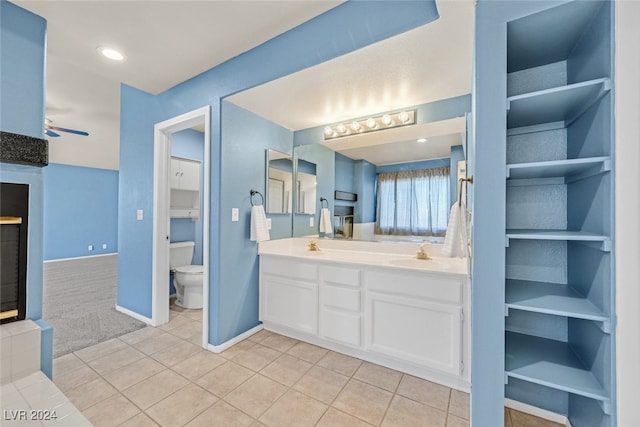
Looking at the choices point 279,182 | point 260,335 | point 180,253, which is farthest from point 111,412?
point 180,253

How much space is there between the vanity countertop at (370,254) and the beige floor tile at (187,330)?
100 cm

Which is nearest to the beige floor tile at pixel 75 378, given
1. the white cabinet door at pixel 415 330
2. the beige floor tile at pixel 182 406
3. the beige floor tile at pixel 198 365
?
the beige floor tile at pixel 198 365

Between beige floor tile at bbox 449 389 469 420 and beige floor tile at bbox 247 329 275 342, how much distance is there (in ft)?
5.17

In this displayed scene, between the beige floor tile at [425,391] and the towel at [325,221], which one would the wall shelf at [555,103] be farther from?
the towel at [325,221]

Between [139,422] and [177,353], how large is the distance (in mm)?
776

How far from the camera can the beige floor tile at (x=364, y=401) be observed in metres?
1.55

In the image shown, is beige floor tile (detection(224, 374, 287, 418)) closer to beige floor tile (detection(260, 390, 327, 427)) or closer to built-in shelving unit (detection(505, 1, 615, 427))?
beige floor tile (detection(260, 390, 327, 427))

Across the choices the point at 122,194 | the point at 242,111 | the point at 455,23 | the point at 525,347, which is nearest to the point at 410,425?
the point at 525,347

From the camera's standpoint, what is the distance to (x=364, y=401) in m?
1.66

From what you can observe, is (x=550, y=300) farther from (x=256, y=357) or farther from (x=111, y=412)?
(x=111, y=412)

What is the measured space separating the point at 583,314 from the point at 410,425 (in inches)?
40.7

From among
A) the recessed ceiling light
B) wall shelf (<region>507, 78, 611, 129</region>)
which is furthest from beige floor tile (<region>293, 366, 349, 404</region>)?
the recessed ceiling light

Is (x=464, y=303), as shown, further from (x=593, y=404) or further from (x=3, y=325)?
(x=3, y=325)
